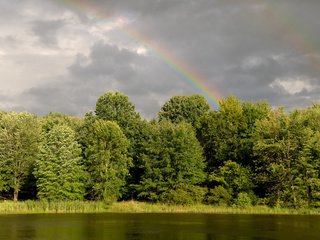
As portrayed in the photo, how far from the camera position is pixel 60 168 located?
73.9m

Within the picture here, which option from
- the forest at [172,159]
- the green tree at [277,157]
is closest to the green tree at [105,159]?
the forest at [172,159]

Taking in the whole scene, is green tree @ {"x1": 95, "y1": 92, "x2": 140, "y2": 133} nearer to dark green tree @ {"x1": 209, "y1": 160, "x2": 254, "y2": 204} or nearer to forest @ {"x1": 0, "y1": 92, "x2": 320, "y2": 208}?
forest @ {"x1": 0, "y1": 92, "x2": 320, "y2": 208}

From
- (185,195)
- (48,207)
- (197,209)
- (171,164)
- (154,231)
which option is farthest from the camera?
(171,164)

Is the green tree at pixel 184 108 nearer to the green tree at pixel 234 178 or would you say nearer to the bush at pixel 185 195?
the green tree at pixel 234 178

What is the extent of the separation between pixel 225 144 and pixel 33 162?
34644mm

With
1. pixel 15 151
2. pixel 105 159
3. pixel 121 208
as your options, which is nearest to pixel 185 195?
pixel 121 208

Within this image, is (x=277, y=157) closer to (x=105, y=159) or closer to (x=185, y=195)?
(x=185, y=195)

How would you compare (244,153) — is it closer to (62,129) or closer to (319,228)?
(62,129)

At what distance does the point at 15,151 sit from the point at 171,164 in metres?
28.0

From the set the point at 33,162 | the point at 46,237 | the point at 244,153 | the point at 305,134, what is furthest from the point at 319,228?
the point at 33,162

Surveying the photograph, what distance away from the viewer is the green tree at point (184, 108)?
111812 mm

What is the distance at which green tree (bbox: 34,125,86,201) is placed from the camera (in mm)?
72062

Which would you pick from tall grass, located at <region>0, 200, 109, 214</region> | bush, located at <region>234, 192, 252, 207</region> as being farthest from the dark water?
bush, located at <region>234, 192, 252, 207</region>

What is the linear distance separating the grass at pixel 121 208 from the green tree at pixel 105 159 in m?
4.57
